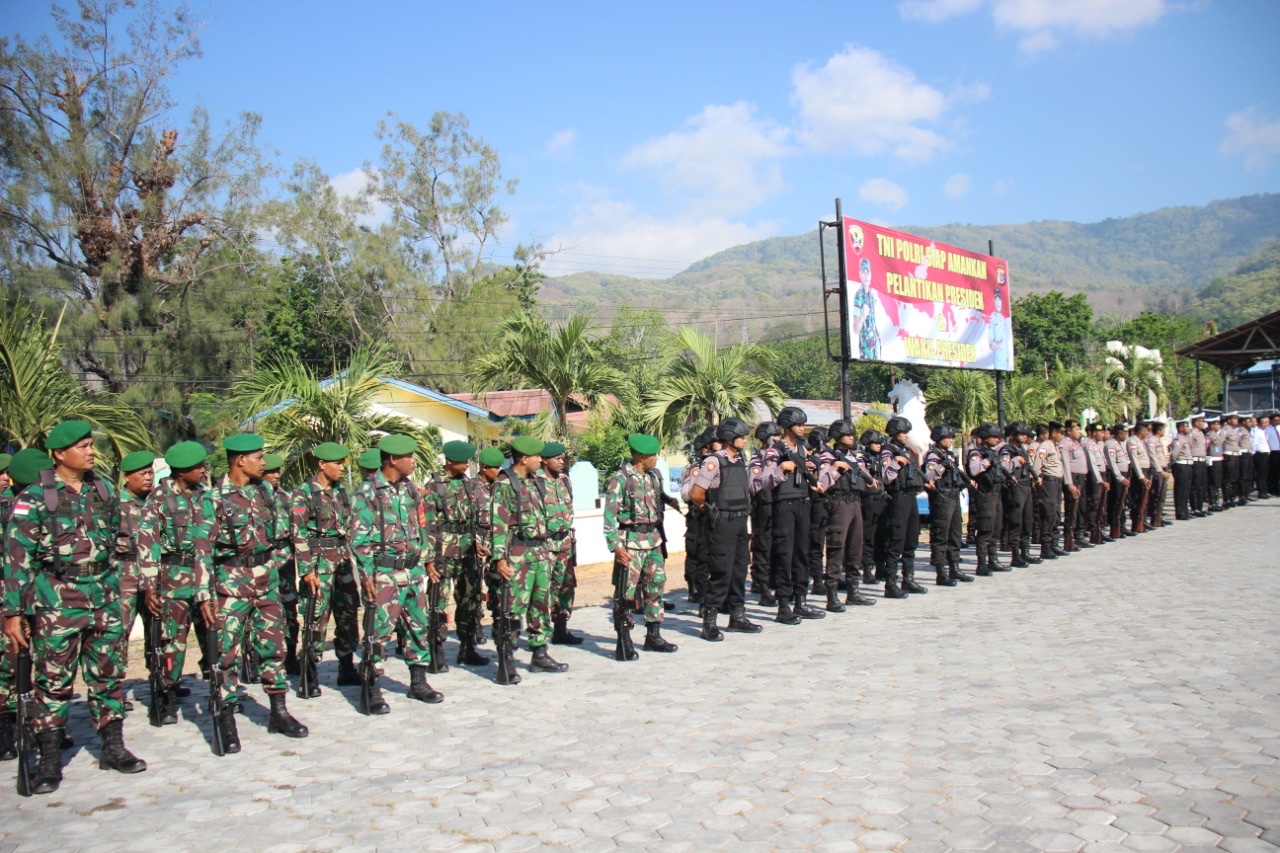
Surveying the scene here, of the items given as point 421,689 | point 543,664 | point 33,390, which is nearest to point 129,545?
point 421,689

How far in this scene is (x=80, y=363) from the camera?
26.9 m

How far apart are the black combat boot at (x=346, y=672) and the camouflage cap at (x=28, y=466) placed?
2944 mm

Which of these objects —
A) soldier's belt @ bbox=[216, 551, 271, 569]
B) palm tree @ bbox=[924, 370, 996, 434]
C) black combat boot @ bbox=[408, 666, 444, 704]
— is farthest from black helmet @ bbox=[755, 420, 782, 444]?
palm tree @ bbox=[924, 370, 996, 434]

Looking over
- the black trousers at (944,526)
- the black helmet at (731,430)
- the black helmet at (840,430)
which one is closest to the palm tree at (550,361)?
the black helmet at (840,430)

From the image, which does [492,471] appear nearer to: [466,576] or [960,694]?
[466,576]

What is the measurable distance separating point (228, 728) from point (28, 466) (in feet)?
6.48

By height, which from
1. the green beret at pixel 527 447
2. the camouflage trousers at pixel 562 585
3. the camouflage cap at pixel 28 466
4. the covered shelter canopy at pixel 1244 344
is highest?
the covered shelter canopy at pixel 1244 344

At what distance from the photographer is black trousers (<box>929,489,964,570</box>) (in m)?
12.0

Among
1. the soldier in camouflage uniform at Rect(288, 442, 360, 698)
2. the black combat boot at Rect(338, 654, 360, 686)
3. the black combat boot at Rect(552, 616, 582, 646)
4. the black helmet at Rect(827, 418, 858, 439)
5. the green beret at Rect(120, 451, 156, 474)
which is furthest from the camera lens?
the black helmet at Rect(827, 418, 858, 439)

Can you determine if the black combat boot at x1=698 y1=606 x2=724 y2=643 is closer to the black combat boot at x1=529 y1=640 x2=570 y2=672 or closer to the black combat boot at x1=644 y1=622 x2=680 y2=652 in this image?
the black combat boot at x1=644 y1=622 x2=680 y2=652

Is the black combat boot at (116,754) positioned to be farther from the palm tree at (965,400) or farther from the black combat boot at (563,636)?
the palm tree at (965,400)

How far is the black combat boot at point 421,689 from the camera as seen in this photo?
7.46m

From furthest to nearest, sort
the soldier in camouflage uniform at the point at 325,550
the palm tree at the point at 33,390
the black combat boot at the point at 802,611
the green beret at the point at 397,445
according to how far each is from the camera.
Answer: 1. the black combat boot at the point at 802,611
2. the palm tree at the point at 33,390
3. the soldier in camouflage uniform at the point at 325,550
4. the green beret at the point at 397,445

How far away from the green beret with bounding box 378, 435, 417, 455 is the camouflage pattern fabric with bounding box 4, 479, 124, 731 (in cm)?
199
